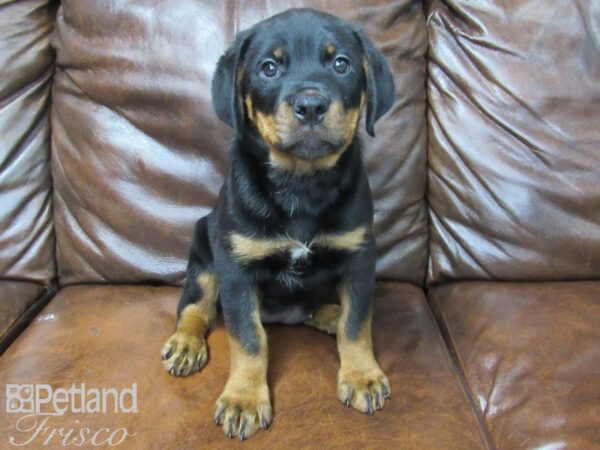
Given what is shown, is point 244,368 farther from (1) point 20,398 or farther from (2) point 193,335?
(1) point 20,398

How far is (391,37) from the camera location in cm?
193

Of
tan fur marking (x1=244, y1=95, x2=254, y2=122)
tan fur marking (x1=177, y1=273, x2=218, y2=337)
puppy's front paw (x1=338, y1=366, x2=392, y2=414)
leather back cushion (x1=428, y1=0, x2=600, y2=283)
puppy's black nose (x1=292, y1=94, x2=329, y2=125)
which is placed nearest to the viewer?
puppy's black nose (x1=292, y1=94, x2=329, y2=125)

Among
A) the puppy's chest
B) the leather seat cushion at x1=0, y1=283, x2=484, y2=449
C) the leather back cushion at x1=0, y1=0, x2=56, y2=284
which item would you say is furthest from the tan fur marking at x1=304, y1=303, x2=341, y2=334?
the leather back cushion at x1=0, y1=0, x2=56, y2=284

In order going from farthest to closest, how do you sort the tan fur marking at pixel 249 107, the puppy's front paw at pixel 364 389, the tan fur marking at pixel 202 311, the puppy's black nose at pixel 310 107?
the tan fur marking at pixel 202 311 → the tan fur marking at pixel 249 107 → the puppy's front paw at pixel 364 389 → the puppy's black nose at pixel 310 107

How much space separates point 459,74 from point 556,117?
35 cm

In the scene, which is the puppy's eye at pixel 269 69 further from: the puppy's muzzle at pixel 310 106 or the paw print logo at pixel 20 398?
the paw print logo at pixel 20 398

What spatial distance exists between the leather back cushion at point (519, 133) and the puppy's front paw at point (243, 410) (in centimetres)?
90

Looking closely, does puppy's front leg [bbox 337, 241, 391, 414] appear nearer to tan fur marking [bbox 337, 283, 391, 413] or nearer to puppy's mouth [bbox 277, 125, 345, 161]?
tan fur marking [bbox 337, 283, 391, 413]

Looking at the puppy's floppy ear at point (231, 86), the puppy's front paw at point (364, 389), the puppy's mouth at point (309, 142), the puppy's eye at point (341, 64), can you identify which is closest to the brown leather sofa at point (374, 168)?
the puppy's front paw at point (364, 389)

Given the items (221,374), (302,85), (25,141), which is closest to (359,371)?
(221,374)

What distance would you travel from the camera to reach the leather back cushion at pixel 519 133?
189cm

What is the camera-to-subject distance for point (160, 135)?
196 cm

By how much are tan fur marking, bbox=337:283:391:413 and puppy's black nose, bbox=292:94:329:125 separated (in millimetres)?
525

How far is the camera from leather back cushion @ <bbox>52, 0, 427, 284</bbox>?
1.90m
